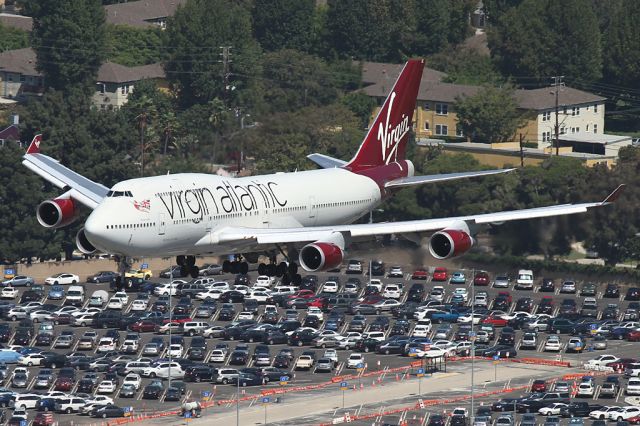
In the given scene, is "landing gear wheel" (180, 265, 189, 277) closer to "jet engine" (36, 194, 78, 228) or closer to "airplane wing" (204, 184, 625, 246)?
"airplane wing" (204, 184, 625, 246)

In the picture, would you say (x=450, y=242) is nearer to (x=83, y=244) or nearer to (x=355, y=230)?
(x=355, y=230)

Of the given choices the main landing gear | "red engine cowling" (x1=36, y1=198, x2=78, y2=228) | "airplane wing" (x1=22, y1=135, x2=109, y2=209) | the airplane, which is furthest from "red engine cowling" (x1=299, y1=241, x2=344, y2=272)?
"red engine cowling" (x1=36, y1=198, x2=78, y2=228)

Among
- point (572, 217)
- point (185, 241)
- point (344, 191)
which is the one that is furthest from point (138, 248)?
point (572, 217)

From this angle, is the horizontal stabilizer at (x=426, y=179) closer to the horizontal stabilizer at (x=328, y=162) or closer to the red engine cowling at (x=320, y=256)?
the horizontal stabilizer at (x=328, y=162)

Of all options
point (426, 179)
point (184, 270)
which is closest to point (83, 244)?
point (184, 270)

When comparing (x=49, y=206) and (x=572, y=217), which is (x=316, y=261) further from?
(x=572, y=217)

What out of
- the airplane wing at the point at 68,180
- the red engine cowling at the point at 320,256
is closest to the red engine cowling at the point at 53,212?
the airplane wing at the point at 68,180
